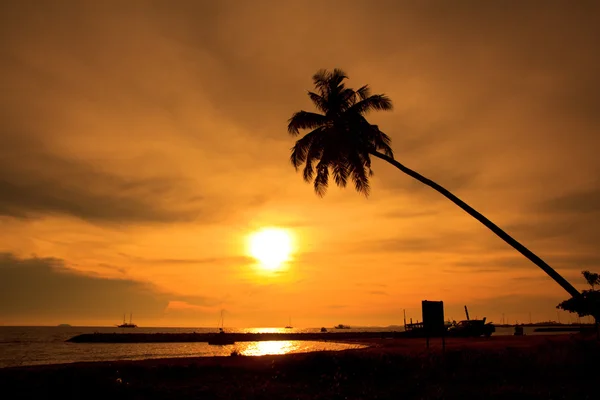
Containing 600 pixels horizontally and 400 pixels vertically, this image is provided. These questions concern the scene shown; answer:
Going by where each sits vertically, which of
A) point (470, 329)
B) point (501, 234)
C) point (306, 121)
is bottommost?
point (470, 329)

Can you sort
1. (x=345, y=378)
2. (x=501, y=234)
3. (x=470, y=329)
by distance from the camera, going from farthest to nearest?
1. (x=470, y=329)
2. (x=501, y=234)
3. (x=345, y=378)

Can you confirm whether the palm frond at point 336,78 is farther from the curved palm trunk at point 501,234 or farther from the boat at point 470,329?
the boat at point 470,329

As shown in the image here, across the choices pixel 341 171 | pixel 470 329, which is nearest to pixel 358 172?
pixel 341 171

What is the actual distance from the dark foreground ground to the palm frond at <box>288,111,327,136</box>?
13.8m

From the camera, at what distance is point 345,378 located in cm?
1778

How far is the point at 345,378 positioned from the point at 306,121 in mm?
15914

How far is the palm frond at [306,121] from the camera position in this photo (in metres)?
28.3

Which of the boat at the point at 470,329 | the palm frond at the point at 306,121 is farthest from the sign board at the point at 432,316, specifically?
the boat at the point at 470,329

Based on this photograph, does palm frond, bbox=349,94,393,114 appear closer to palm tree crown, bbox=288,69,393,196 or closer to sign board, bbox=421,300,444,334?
palm tree crown, bbox=288,69,393,196

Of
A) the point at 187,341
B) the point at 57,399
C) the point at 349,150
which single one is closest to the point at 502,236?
the point at 349,150

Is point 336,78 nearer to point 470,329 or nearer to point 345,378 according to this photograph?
point 345,378

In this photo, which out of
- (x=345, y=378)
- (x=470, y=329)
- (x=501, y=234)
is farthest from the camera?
(x=470, y=329)

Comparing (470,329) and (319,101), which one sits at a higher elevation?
(319,101)

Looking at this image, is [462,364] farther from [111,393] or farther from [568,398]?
[111,393]
